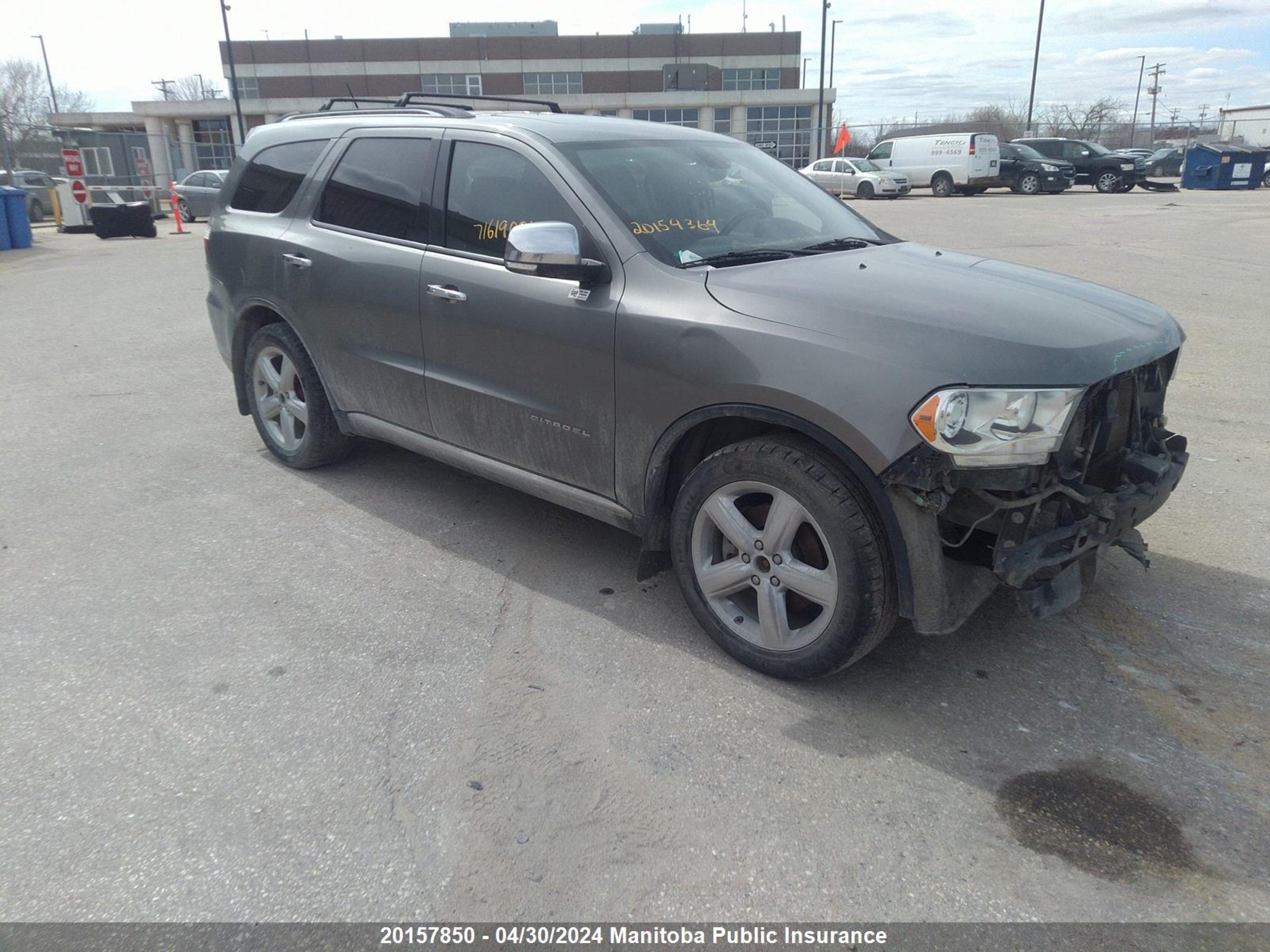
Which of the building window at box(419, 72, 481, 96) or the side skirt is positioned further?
the building window at box(419, 72, 481, 96)

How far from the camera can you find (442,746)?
9.69 ft

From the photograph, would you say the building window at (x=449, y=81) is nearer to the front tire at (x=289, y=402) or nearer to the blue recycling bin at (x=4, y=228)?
the blue recycling bin at (x=4, y=228)

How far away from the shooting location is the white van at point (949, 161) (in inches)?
1243

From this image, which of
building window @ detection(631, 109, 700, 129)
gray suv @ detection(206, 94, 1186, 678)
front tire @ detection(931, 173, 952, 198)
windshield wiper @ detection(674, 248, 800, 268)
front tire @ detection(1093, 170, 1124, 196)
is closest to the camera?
gray suv @ detection(206, 94, 1186, 678)

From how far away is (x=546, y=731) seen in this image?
3.03 metres

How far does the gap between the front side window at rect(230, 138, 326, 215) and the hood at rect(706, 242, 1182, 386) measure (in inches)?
107

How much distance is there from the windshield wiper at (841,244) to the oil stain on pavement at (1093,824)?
2150 millimetres

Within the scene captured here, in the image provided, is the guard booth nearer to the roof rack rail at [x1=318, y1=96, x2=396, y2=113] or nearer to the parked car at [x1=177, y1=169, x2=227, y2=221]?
the parked car at [x1=177, y1=169, x2=227, y2=221]

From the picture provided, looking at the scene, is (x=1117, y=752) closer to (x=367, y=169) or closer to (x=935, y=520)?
(x=935, y=520)

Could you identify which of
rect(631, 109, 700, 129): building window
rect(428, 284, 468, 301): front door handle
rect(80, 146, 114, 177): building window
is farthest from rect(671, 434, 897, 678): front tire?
rect(631, 109, 700, 129): building window

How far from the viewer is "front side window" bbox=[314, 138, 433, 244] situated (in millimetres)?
4281

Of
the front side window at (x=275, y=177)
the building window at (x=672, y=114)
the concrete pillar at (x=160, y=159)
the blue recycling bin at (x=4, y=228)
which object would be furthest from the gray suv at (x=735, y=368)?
the building window at (x=672, y=114)

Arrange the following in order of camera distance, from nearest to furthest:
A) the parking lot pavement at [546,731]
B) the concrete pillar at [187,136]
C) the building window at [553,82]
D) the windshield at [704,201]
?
the parking lot pavement at [546,731], the windshield at [704,201], the concrete pillar at [187,136], the building window at [553,82]

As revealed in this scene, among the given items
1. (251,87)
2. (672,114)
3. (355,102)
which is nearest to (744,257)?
(355,102)
